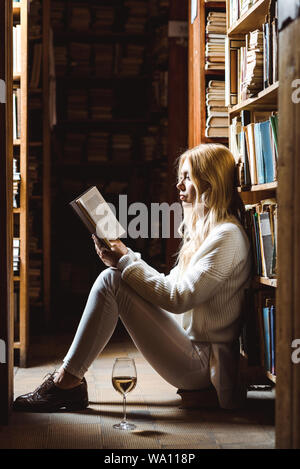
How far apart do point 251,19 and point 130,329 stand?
1.26 metres

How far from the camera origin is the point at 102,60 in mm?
4738

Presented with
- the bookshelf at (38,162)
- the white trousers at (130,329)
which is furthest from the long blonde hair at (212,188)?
the bookshelf at (38,162)

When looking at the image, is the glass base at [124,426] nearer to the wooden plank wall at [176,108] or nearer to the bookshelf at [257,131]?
the bookshelf at [257,131]

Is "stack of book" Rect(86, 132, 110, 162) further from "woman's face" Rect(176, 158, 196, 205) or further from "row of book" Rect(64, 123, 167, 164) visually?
"woman's face" Rect(176, 158, 196, 205)

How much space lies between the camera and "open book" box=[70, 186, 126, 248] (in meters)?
2.08

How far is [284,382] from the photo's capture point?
4.83ft

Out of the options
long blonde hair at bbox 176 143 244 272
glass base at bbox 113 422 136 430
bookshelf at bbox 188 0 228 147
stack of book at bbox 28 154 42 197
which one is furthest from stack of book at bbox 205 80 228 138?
stack of book at bbox 28 154 42 197

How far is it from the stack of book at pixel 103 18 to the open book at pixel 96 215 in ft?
9.62

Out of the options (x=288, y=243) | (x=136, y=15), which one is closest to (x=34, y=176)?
(x=136, y=15)

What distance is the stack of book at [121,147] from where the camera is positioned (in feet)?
15.6

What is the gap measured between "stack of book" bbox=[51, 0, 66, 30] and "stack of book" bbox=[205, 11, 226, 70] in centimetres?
Answer: 211

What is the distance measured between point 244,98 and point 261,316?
84 centimetres

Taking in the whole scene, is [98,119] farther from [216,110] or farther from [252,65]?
[252,65]
